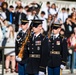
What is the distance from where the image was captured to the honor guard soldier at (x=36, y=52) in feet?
23.5

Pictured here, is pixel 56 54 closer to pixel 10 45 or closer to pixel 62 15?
pixel 10 45

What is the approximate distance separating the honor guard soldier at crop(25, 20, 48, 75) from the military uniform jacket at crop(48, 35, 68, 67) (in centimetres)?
95

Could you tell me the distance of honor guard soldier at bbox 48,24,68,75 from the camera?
816cm

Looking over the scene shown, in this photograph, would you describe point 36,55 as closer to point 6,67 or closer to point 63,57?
point 63,57

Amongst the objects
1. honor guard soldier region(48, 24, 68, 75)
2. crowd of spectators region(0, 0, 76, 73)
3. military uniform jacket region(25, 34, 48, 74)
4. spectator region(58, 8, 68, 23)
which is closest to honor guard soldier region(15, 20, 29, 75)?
military uniform jacket region(25, 34, 48, 74)

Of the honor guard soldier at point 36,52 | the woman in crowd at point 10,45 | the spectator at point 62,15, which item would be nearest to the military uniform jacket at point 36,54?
the honor guard soldier at point 36,52

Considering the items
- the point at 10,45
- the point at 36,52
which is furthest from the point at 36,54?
the point at 10,45

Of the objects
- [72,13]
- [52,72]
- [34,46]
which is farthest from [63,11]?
[34,46]

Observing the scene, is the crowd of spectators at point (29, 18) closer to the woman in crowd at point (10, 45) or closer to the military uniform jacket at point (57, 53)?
the woman in crowd at point (10, 45)

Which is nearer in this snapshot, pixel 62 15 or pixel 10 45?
pixel 10 45

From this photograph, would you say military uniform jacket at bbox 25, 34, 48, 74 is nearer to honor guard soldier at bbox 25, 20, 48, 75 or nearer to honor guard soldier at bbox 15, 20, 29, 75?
honor guard soldier at bbox 25, 20, 48, 75

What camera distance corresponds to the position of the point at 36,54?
720 centimetres

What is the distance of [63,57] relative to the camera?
321 inches

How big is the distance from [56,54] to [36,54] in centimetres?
111
